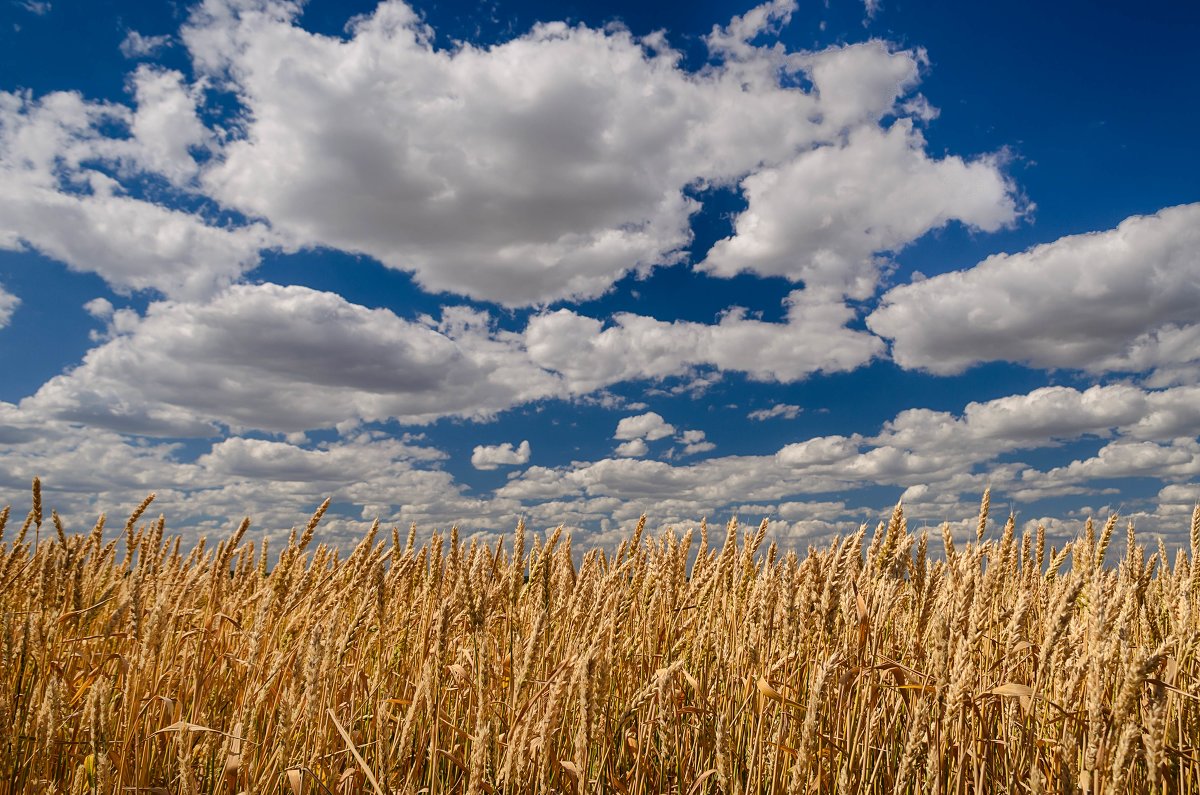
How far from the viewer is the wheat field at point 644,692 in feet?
8.16

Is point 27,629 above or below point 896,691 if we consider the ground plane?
above

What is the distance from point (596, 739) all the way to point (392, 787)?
0.90 metres

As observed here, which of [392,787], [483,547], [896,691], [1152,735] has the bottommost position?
[392,787]

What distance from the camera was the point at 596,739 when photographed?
A: 3414 millimetres

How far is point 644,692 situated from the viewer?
9.81 feet

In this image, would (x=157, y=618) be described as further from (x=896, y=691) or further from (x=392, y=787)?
(x=896, y=691)

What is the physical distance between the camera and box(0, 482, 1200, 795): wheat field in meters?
2.49

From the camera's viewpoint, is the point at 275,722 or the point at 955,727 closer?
the point at 955,727

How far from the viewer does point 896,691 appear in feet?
11.4

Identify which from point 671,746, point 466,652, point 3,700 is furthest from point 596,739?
point 3,700

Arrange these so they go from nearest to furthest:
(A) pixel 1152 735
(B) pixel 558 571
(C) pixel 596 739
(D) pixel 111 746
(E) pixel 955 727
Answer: (A) pixel 1152 735 → (E) pixel 955 727 → (D) pixel 111 746 → (C) pixel 596 739 → (B) pixel 558 571

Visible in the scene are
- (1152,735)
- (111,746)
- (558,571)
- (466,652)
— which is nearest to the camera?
(1152,735)

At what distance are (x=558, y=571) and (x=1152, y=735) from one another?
4235 millimetres

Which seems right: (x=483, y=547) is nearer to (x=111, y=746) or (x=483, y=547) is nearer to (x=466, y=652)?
(x=466, y=652)
